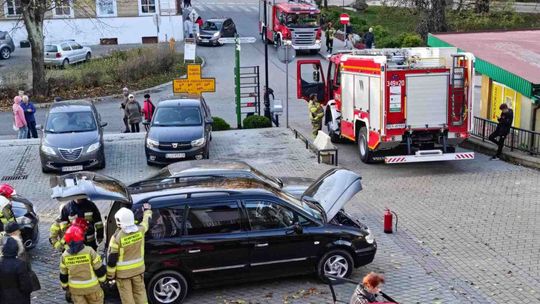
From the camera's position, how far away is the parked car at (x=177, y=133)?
18.1 meters

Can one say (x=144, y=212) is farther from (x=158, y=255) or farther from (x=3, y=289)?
(x=3, y=289)

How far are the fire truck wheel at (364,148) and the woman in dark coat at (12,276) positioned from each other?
37.9 ft

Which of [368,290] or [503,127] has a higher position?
[368,290]

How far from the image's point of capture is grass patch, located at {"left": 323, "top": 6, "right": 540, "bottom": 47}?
4325 centimetres

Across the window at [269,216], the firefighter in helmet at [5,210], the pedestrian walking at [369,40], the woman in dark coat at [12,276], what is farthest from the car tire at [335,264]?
A: the pedestrian walking at [369,40]

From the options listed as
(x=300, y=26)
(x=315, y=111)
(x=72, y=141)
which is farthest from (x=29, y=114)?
(x=300, y=26)

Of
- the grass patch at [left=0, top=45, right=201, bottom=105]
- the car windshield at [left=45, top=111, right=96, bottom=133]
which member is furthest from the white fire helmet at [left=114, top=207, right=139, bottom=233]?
the grass patch at [left=0, top=45, right=201, bottom=105]

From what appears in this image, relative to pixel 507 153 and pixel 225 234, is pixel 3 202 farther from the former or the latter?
pixel 507 153

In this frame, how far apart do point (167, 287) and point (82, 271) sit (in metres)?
1.57

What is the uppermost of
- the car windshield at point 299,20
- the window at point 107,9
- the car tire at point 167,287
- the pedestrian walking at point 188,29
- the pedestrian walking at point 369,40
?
the window at point 107,9

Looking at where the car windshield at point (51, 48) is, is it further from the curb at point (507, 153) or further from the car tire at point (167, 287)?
the car tire at point (167, 287)

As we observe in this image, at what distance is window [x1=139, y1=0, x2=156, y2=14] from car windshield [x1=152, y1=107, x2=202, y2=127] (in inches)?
1148

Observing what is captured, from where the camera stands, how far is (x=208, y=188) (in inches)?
392

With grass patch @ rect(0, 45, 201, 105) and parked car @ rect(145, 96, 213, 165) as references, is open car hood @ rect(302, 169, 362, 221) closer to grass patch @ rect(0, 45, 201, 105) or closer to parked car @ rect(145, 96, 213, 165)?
parked car @ rect(145, 96, 213, 165)
